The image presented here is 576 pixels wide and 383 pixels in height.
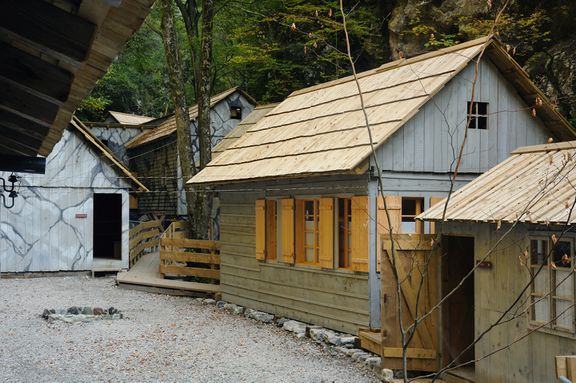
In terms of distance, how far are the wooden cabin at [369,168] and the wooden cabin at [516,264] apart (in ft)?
3.58

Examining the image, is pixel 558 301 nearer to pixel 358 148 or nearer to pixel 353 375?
pixel 353 375

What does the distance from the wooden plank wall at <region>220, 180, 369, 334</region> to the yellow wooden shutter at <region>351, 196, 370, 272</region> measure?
0.59 ft

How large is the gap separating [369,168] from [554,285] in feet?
15.1

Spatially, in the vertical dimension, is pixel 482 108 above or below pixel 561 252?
above

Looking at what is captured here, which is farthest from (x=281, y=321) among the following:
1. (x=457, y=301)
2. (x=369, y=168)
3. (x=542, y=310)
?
(x=542, y=310)

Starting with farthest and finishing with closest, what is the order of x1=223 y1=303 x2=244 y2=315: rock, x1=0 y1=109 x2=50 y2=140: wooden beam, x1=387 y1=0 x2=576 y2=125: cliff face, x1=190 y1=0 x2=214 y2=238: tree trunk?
1. x1=190 y1=0 x2=214 y2=238: tree trunk
2. x1=387 y1=0 x2=576 y2=125: cliff face
3. x1=223 y1=303 x2=244 y2=315: rock
4. x1=0 y1=109 x2=50 y2=140: wooden beam

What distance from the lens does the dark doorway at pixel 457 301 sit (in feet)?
35.1

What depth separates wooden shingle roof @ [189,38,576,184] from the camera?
489 inches

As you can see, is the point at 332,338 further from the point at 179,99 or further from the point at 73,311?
the point at 179,99

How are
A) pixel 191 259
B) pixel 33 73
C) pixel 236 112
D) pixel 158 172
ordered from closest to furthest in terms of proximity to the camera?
1. pixel 33 73
2. pixel 191 259
3. pixel 236 112
4. pixel 158 172

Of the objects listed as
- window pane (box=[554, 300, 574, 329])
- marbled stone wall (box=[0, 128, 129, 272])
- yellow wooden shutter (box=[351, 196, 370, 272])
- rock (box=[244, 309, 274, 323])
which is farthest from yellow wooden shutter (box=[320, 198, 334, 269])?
Answer: marbled stone wall (box=[0, 128, 129, 272])

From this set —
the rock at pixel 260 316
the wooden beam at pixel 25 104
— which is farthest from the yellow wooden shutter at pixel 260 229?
the wooden beam at pixel 25 104

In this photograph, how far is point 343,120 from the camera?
1444 cm

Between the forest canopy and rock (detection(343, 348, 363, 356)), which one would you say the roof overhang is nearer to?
the forest canopy
